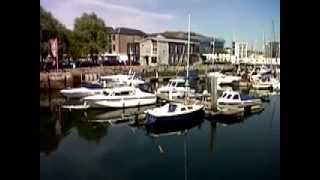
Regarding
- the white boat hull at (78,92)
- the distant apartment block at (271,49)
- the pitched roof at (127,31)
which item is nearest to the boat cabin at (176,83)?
the pitched roof at (127,31)

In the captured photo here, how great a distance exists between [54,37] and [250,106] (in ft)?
5.44

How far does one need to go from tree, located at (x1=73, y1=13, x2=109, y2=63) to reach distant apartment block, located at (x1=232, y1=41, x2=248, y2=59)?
99cm

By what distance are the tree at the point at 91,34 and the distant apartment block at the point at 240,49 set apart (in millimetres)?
990

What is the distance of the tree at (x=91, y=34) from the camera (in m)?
2.96

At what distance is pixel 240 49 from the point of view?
131 inches

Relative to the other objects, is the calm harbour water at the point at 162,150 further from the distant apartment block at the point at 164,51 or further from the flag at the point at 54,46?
the distant apartment block at the point at 164,51

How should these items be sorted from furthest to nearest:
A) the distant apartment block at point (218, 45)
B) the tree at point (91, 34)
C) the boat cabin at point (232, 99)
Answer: the boat cabin at point (232, 99), the distant apartment block at point (218, 45), the tree at point (91, 34)

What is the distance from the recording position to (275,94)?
319 cm

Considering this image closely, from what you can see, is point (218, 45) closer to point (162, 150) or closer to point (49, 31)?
point (162, 150)

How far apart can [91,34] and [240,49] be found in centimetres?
116

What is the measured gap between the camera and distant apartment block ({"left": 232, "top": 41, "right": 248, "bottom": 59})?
325cm

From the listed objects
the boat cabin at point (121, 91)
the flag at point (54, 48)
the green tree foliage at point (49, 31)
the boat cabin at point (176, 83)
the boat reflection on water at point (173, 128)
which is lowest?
the boat reflection on water at point (173, 128)

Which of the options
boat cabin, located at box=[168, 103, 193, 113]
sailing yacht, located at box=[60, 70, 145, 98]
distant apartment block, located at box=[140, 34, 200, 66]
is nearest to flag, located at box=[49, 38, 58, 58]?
sailing yacht, located at box=[60, 70, 145, 98]

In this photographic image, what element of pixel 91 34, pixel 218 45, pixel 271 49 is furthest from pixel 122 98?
pixel 271 49
